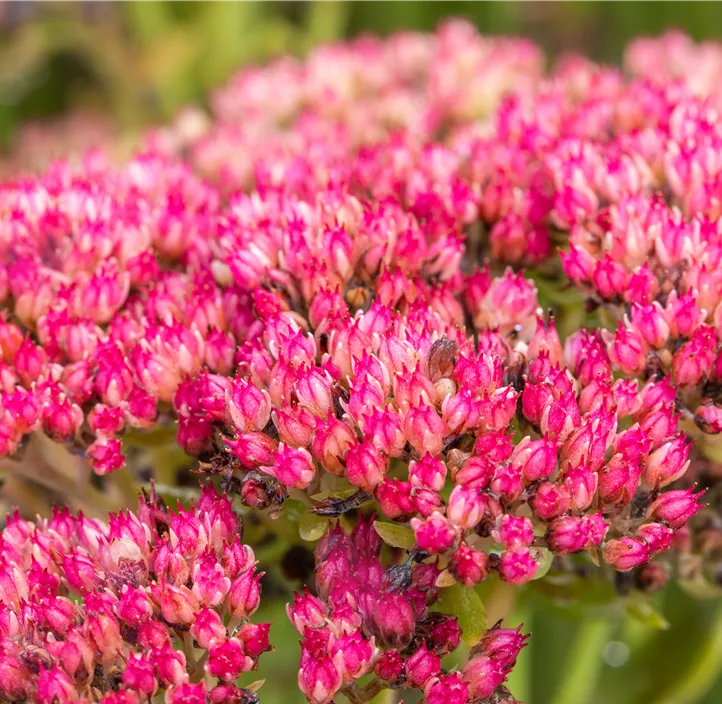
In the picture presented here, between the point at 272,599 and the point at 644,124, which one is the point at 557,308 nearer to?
the point at 644,124

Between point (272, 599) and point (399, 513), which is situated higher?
point (399, 513)

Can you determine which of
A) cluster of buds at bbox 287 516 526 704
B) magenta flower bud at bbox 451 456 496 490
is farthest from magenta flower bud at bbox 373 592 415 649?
magenta flower bud at bbox 451 456 496 490

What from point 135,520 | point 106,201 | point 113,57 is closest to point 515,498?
point 135,520

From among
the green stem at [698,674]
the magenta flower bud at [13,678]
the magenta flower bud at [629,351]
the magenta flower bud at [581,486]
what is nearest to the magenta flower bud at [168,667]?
the magenta flower bud at [13,678]

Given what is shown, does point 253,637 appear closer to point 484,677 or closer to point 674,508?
point 484,677

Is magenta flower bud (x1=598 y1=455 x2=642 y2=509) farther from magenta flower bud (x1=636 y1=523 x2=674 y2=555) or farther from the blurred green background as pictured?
the blurred green background

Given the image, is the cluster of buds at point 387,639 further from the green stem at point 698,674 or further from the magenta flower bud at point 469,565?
the green stem at point 698,674
